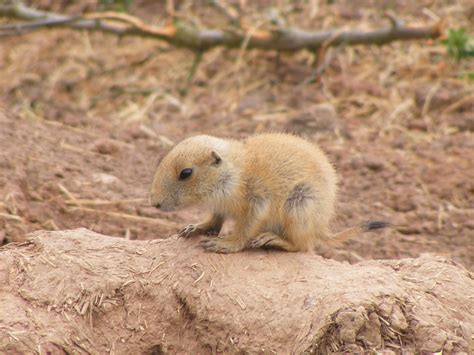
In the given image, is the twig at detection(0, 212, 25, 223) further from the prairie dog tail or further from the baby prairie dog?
the prairie dog tail

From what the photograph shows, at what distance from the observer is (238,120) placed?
861 centimetres

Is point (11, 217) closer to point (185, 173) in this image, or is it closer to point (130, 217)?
point (130, 217)

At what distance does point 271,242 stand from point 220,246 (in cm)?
33

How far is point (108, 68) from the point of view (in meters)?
10.5

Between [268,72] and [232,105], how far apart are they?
2.90 ft

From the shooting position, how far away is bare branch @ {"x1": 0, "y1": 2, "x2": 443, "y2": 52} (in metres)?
9.17

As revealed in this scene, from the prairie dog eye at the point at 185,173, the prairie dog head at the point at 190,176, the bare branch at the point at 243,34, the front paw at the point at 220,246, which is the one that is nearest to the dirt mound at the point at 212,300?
the front paw at the point at 220,246

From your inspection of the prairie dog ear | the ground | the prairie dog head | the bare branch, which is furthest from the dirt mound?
the bare branch

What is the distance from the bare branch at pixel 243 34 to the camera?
9172 mm

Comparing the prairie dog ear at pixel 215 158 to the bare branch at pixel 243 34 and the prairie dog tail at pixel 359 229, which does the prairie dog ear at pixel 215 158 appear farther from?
the bare branch at pixel 243 34

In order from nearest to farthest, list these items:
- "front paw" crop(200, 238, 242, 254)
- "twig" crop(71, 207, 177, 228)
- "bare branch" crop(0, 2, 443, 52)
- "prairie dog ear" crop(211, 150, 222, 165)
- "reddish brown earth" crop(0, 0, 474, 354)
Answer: "front paw" crop(200, 238, 242, 254), "prairie dog ear" crop(211, 150, 222, 165), "twig" crop(71, 207, 177, 228), "reddish brown earth" crop(0, 0, 474, 354), "bare branch" crop(0, 2, 443, 52)

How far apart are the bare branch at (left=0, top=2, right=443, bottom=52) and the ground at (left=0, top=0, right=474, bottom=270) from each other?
0.34 metres

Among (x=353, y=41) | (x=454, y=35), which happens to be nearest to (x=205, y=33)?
(x=353, y=41)

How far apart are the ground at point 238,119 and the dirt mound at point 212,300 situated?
101 centimetres
